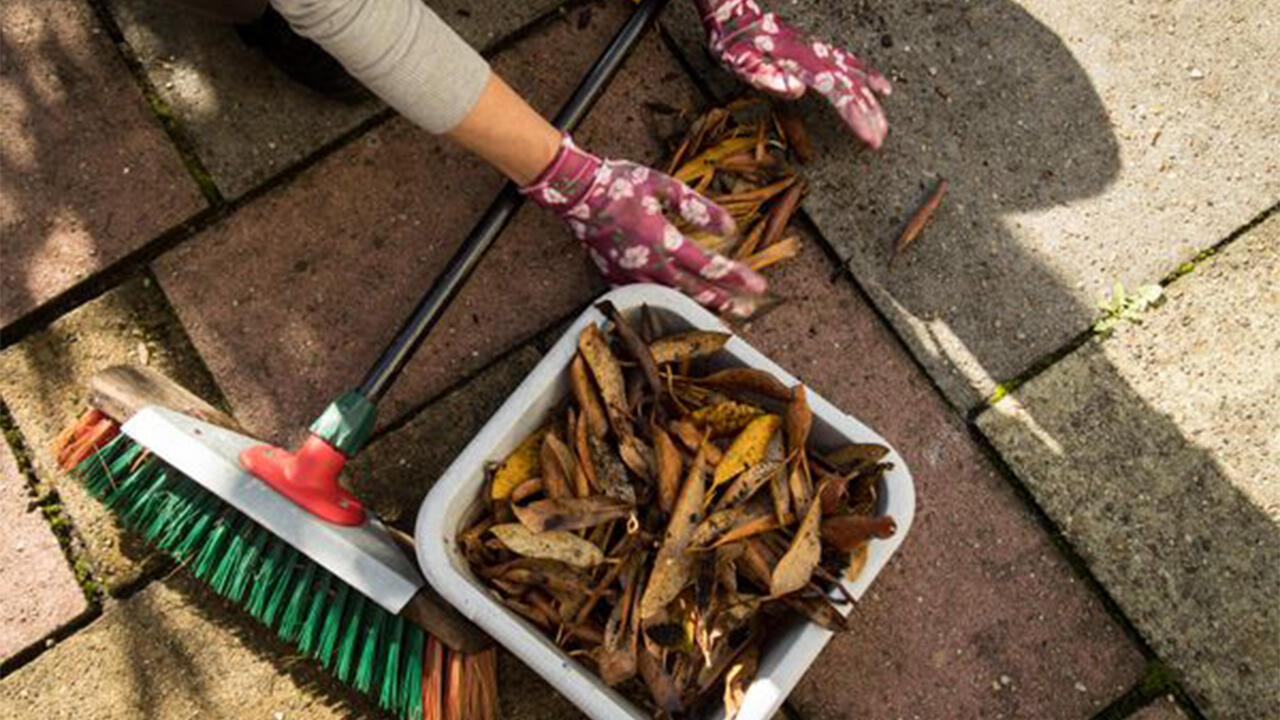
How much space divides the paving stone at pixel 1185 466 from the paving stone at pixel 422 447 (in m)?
0.76

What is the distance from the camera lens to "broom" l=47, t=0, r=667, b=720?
144 cm

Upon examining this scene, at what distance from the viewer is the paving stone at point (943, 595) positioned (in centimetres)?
170

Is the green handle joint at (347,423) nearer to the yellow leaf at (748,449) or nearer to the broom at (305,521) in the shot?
the broom at (305,521)

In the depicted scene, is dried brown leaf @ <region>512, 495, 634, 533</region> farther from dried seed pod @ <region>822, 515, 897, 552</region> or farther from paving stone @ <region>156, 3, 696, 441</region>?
paving stone @ <region>156, 3, 696, 441</region>

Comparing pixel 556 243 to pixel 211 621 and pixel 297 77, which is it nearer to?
pixel 297 77

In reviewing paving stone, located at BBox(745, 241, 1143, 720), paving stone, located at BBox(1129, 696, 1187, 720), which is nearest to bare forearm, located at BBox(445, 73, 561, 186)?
paving stone, located at BBox(745, 241, 1143, 720)

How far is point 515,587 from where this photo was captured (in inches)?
58.5

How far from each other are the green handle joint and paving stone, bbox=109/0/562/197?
0.50m

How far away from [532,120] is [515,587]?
0.62m

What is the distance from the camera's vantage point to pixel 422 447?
175 centimetres

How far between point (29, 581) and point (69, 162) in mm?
644

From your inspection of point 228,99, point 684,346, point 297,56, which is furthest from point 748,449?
point 228,99

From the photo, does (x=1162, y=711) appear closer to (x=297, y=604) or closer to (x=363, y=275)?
(x=297, y=604)

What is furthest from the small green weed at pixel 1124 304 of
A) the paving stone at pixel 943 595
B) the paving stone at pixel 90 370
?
the paving stone at pixel 90 370
